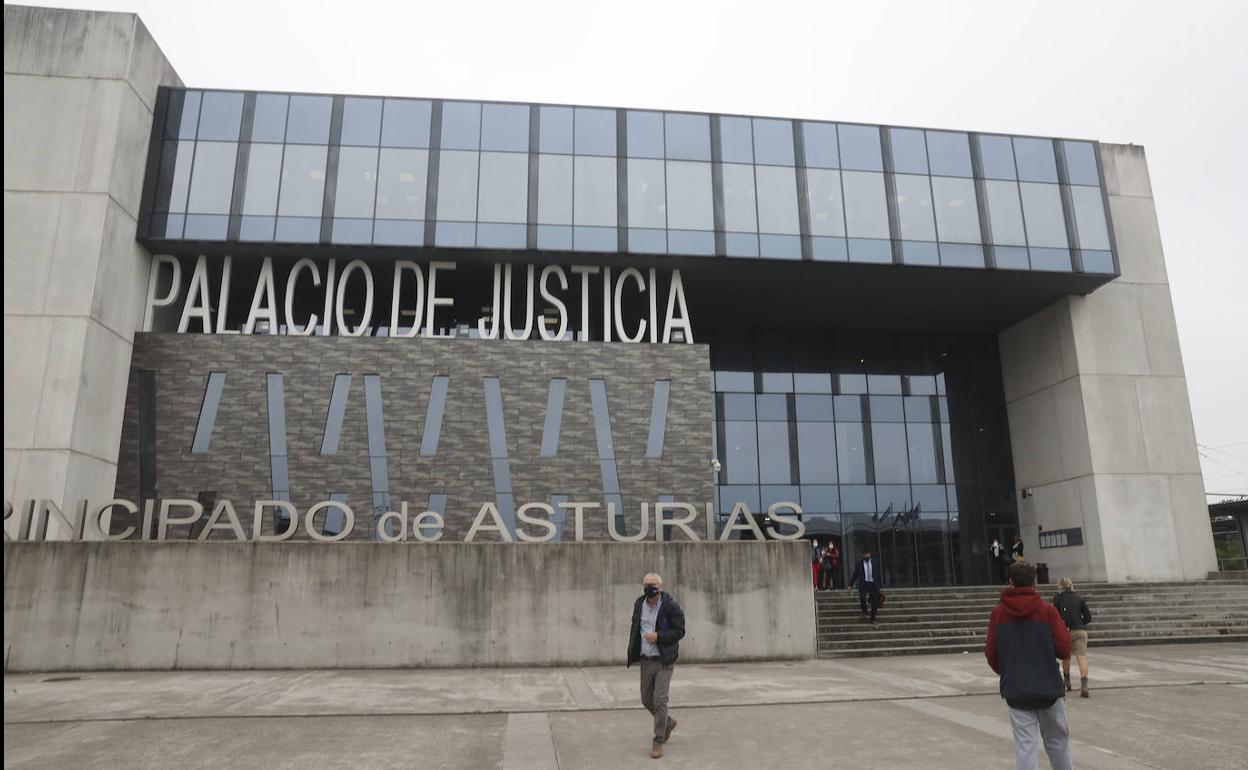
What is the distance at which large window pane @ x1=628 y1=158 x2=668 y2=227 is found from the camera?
27078 mm

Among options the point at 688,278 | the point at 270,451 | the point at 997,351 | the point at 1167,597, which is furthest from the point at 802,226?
the point at 270,451

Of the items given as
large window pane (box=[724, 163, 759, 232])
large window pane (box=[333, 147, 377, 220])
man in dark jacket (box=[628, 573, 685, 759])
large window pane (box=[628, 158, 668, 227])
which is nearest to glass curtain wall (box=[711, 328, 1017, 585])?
large window pane (box=[724, 163, 759, 232])

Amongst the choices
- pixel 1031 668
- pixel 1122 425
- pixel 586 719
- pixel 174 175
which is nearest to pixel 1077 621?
pixel 1031 668

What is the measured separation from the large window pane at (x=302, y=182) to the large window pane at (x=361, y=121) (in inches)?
41.7

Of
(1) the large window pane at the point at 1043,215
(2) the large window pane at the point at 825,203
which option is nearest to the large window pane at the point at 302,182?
(2) the large window pane at the point at 825,203

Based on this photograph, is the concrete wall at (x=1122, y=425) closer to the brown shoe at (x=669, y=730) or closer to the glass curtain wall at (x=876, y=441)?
the glass curtain wall at (x=876, y=441)

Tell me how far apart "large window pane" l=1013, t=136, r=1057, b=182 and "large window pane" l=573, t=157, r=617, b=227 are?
15.1 metres

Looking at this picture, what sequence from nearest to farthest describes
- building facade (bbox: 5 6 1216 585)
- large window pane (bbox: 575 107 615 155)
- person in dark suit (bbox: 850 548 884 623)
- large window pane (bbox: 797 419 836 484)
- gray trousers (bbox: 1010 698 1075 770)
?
gray trousers (bbox: 1010 698 1075 770)
person in dark suit (bbox: 850 548 884 623)
building facade (bbox: 5 6 1216 585)
large window pane (bbox: 575 107 615 155)
large window pane (bbox: 797 419 836 484)

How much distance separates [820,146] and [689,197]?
17.7ft

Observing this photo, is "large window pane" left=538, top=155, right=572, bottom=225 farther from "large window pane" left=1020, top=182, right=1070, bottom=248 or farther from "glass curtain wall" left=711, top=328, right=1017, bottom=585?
"large window pane" left=1020, top=182, right=1070, bottom=248

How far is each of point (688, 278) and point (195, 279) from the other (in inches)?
648

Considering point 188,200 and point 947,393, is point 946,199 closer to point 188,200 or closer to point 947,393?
point 947,393

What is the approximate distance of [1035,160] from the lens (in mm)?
29422

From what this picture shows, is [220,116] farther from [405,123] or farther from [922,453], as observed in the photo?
[922,453]
